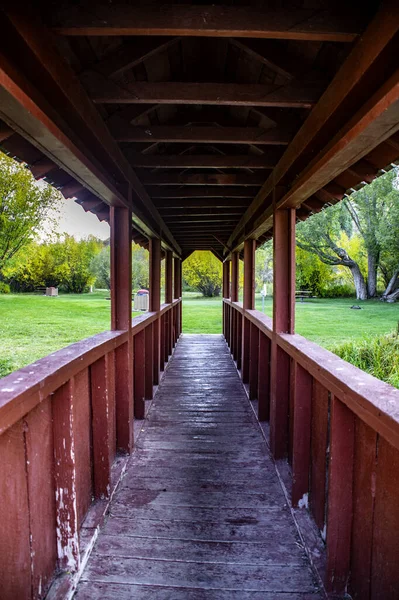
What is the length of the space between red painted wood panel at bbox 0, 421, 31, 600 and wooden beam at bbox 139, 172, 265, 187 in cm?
265

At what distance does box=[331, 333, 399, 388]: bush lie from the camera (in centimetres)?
442

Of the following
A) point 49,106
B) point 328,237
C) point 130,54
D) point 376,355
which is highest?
point 328,237

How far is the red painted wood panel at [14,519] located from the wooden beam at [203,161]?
2.27 m

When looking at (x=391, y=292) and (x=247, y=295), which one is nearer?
(x=247, y=295)

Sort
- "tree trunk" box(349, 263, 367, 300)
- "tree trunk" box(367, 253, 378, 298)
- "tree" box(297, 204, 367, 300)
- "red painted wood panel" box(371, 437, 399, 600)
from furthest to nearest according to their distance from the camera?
"tree trunk" box(349, 263, 367, 300) → "tree" box(297, 204, 367, 300) → "tree trunk" box(367, 253, 378, 298) → "red painted wood panel" box(371, 437, 399, 600)

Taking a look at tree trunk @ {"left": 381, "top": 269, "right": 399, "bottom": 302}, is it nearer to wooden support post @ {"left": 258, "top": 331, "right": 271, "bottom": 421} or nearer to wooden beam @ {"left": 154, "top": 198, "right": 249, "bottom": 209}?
wooden beam @ {"left": 154, "top": 198, "right": 249, "bottom": 209}

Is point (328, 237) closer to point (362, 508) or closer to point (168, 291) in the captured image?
point (168, 291)

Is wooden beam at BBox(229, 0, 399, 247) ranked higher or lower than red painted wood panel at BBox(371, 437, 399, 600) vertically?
higher

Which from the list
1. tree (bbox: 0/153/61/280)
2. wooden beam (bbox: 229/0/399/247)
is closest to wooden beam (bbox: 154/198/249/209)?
wooden beam (bbox: 229/0/399/247)

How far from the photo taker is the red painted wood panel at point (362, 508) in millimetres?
1516

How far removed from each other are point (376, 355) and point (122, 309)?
138 inches

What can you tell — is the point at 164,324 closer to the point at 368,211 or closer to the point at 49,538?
the point at 49,538

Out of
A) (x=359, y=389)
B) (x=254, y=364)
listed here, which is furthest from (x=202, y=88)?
(x=254, y=364)

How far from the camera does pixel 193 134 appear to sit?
245 centimetres
